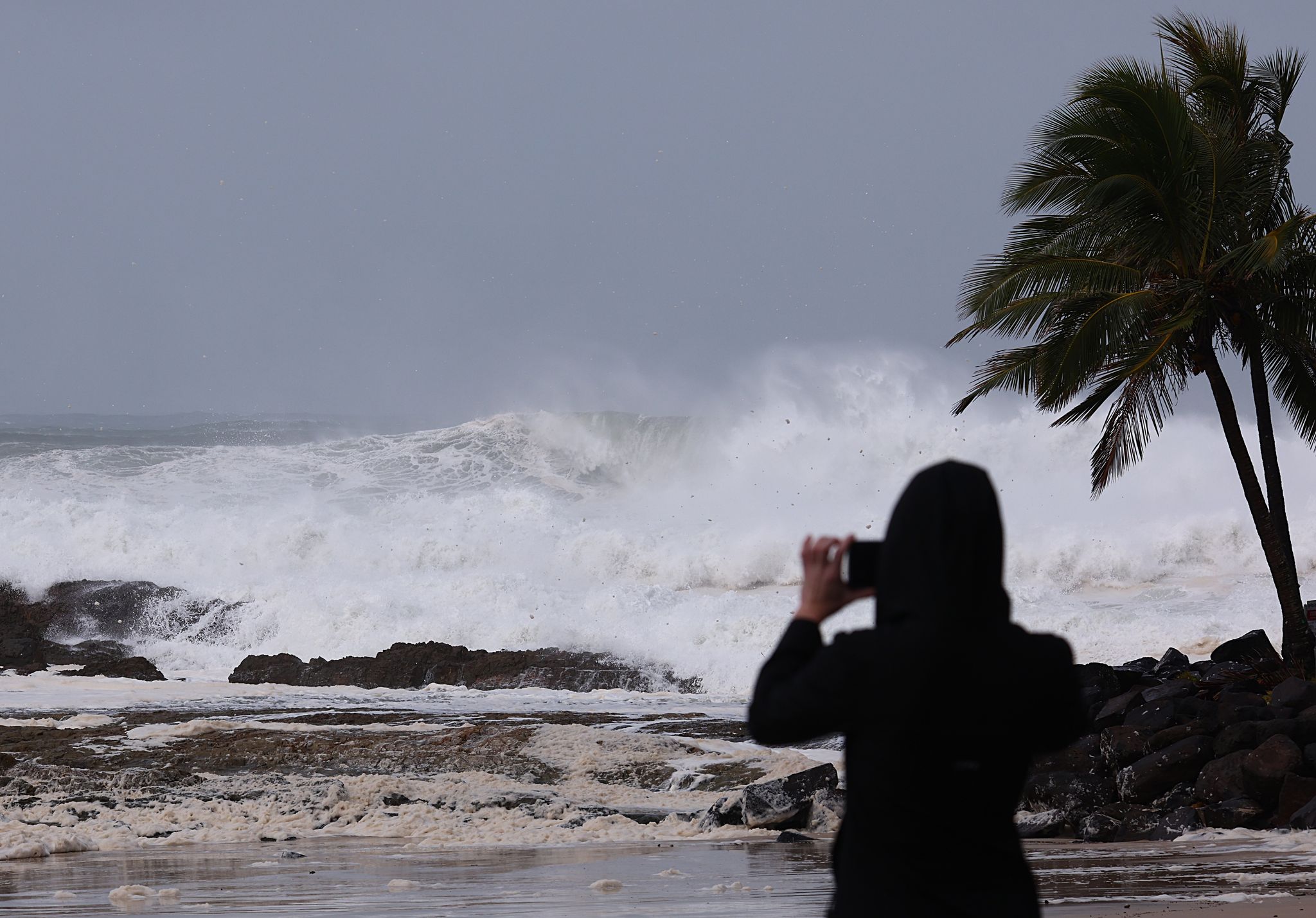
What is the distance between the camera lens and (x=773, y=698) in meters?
1.99

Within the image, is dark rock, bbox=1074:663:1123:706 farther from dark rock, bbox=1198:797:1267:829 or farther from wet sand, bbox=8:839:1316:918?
wet sand, bbox=8:839:1316:918

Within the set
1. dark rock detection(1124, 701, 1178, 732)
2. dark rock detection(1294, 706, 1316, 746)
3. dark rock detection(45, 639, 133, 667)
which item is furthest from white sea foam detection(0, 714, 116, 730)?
dark rock detection(1294, 706, 1316, 746)

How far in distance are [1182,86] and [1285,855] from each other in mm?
8880

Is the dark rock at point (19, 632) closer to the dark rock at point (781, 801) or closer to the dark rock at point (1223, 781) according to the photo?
the dark rock at point (781, 801)

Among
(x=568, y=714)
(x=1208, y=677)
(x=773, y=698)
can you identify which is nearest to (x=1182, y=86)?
(x=1208, y=677)

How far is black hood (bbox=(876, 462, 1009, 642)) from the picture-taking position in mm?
1910

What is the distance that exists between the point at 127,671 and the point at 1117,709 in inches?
621

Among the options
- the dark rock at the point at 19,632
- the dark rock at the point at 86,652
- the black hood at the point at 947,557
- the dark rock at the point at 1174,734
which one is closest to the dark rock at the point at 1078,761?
the dark rock at the point at 1174,734

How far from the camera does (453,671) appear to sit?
70.2 ft

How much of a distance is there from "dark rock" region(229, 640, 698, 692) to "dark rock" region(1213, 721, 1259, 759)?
12365mm

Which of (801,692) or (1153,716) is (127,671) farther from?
(801,692)

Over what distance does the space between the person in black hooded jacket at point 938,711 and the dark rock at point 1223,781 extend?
789 cm

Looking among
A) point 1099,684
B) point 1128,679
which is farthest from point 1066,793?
point 1128,679

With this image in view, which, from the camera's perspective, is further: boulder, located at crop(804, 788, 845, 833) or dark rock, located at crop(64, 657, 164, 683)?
dark rock, located at crop(64, 657, 164, 683)
